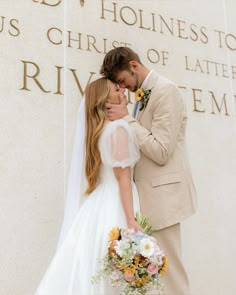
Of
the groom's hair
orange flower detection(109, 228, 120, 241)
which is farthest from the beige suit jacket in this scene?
orange flower detection(109, 228, 120, 241)

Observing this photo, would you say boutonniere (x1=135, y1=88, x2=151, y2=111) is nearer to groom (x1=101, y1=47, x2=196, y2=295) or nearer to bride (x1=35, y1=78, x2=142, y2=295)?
groom (x1=101, y1=47, x2=196, y2=295)

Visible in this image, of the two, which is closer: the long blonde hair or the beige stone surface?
the long blonde hair

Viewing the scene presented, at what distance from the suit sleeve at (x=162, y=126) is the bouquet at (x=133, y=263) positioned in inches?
24.4

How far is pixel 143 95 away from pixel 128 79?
168 millimetres

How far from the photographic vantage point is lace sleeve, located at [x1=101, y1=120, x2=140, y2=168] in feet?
10.2

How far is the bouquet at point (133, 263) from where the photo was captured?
8.87 feet

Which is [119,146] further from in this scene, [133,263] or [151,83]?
[133,263]

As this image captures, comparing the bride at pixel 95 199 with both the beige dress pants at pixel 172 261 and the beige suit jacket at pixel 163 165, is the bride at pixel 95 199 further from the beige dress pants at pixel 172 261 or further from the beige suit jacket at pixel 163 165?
the beige dress pants at pixel 172 261

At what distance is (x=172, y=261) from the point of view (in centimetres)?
326

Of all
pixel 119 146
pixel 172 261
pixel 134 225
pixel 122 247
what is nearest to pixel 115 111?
pixel 119 146

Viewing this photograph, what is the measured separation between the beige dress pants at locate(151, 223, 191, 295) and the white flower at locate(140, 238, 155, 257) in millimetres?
514

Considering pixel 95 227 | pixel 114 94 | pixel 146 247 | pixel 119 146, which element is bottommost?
pixel 146 247

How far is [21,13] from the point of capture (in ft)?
14.8

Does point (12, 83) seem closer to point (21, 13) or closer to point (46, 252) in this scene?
point (21, 13)
